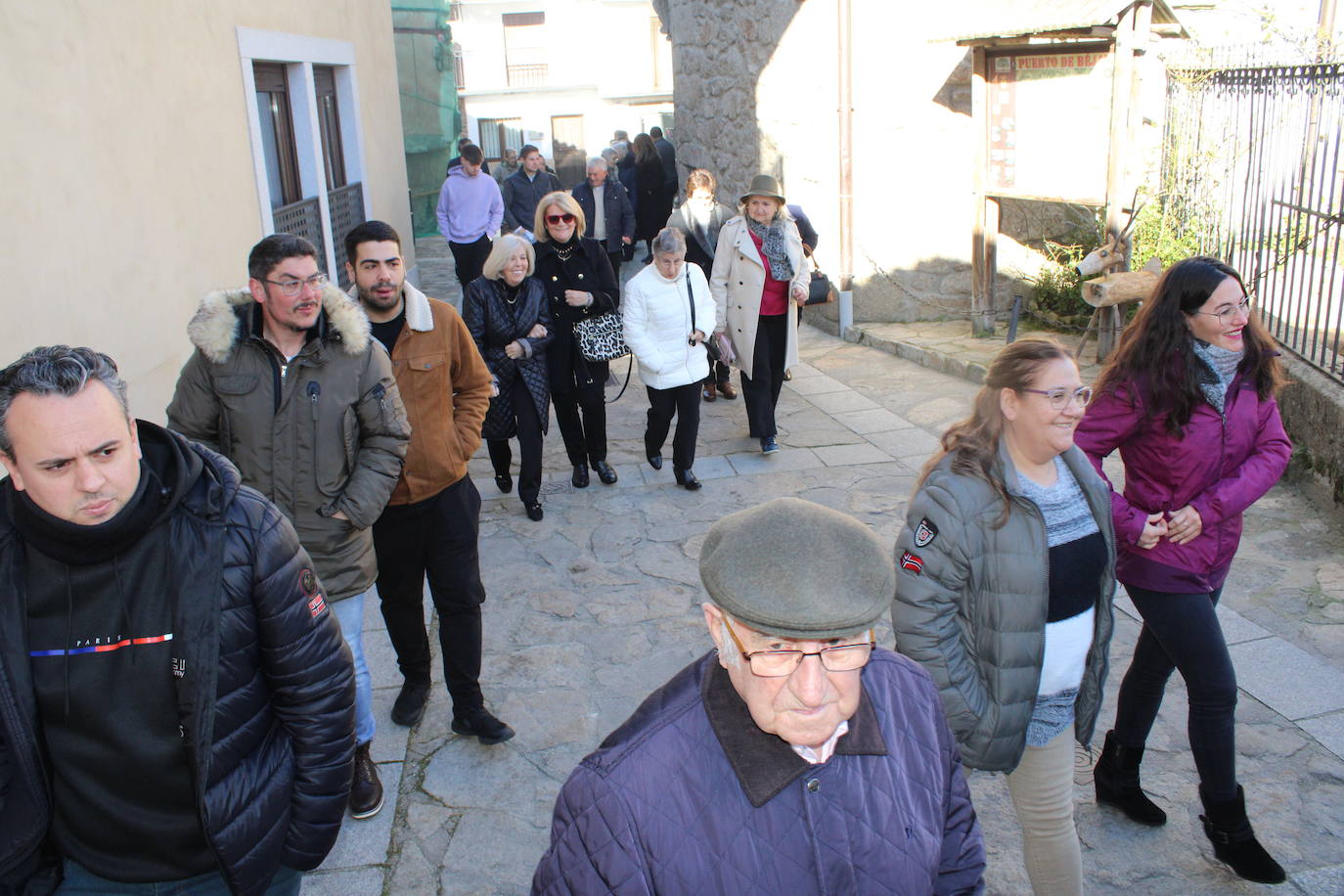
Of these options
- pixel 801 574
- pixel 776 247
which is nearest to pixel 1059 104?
pixel 776 247

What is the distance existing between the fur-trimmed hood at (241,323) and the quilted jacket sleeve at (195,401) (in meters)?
0.05

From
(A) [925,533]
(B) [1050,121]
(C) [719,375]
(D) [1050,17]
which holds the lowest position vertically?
(C) [719,375]

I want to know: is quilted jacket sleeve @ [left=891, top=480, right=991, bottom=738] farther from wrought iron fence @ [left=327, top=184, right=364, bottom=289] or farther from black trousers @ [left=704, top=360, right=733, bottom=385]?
wrought iron fence @ [left=327, top=184, right=364, bottom=289]

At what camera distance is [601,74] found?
3722 cm

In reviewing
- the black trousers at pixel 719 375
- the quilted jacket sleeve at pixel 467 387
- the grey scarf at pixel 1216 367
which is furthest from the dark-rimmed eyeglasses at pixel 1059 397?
the black trousers at pixel 719 375

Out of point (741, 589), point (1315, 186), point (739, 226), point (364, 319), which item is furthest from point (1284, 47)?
point (741, 589)

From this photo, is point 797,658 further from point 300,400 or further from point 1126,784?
point 1126,784

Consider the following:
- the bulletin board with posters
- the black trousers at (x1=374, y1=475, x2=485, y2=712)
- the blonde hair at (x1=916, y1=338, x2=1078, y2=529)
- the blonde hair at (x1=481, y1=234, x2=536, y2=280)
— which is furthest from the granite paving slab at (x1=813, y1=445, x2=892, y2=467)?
the blonde hair at (x1=916, y1=338, x2=1078, y2=529)

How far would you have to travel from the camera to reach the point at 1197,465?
3230mm

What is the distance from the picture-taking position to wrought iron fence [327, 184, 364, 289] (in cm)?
1009

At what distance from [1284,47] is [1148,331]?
580 cm

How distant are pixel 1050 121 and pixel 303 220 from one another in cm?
619

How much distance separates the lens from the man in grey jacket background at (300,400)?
3.19m

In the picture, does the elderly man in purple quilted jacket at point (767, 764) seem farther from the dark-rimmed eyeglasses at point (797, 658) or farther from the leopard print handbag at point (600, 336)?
the leopard print handbag at point (600, 336)
